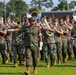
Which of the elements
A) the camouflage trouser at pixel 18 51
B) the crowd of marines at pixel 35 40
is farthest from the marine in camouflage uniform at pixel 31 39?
the camouflage trouser at pixel 18 51

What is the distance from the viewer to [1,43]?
18031 millimetres

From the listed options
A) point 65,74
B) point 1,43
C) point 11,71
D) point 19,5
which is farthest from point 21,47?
point 19,5

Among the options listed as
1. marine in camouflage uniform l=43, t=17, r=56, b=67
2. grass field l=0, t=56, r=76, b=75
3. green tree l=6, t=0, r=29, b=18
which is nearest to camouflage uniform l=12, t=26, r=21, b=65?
grass field l=0, t=56, r=76, b=75

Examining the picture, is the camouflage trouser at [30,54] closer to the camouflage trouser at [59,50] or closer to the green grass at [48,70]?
the green grass at [48,70]

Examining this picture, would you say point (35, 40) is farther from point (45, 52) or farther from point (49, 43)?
point (49, 43)

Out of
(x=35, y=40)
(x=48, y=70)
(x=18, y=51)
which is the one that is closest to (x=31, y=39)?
(x=35, y=40)

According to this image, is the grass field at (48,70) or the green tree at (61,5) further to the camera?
the green tree at (61,5)

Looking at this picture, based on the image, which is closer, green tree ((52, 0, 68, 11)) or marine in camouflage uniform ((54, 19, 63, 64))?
marine in camouflage uniform ((54, 19, 63, 64))

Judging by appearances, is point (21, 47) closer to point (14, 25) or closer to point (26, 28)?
point (14, 25)

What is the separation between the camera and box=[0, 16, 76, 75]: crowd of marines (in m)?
14.9

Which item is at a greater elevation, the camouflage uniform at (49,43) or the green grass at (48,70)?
the camouflage uniform at (49,43)

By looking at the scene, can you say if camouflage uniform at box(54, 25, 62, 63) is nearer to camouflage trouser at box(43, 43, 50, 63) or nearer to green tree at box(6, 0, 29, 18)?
camouflage trouser at box(43, 43, 50, 63)

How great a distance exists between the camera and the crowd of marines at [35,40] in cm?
1491

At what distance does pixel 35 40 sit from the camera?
15.0m
